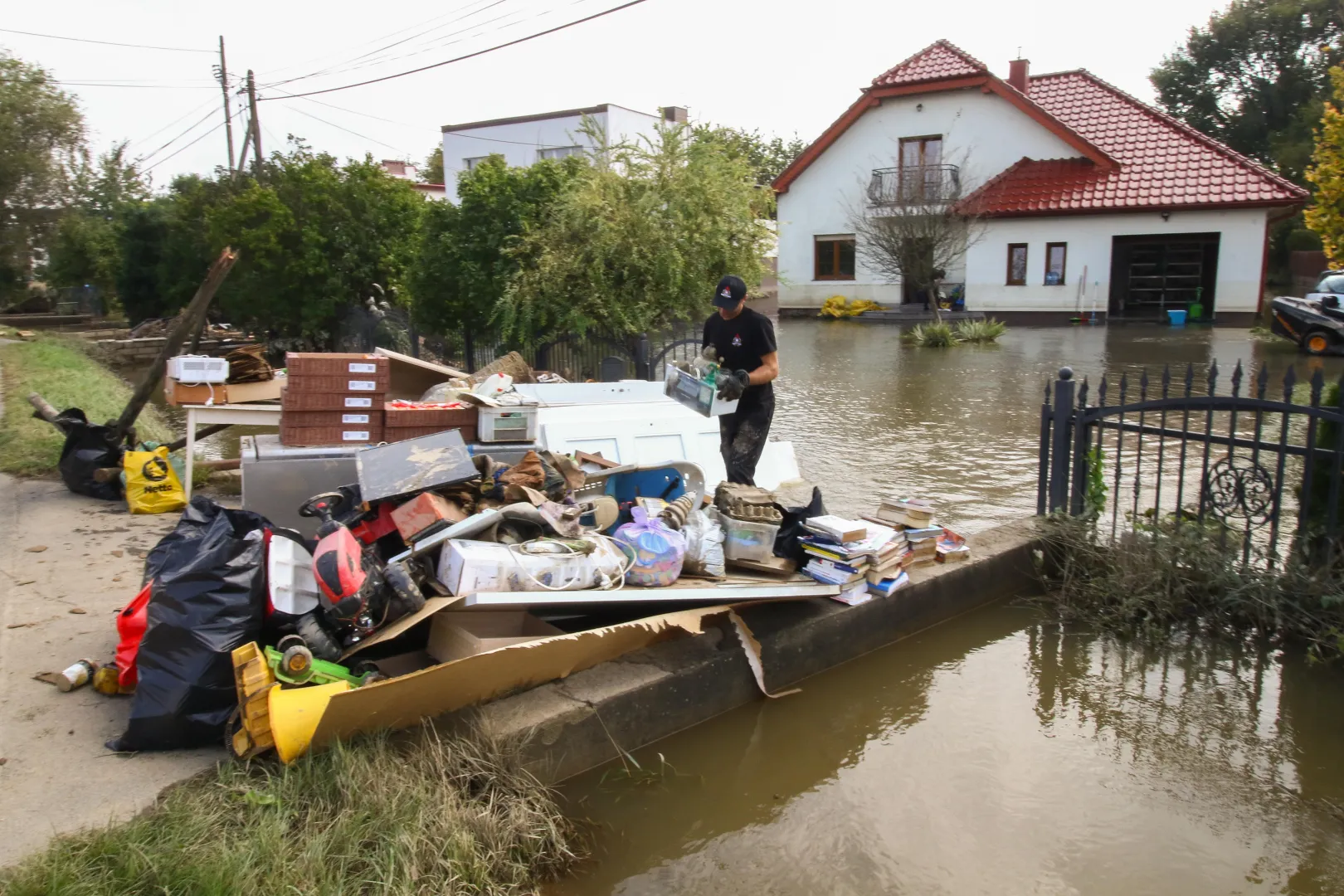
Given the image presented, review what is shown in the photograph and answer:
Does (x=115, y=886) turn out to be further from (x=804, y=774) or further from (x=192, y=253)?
(x=192, y=253)

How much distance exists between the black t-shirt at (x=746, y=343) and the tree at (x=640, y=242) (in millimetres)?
3684

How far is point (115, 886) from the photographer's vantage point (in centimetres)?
267

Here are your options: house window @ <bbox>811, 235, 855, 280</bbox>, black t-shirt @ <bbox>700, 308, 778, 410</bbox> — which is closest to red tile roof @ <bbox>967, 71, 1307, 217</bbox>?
house window @ <bbox>811, 235, 855, 280</bbox>

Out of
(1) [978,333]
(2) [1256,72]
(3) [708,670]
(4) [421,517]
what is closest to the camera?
(4) [421,517]

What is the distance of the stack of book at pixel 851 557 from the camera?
4727mm

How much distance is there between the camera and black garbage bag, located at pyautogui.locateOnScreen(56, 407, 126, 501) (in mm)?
7359

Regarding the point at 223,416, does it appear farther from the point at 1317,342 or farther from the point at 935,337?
the point at 1317,342

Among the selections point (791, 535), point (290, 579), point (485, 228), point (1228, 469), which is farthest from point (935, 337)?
point (290, 579)

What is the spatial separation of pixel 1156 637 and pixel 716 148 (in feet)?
23.2

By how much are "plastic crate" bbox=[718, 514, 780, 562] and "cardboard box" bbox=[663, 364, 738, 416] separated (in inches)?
47.1

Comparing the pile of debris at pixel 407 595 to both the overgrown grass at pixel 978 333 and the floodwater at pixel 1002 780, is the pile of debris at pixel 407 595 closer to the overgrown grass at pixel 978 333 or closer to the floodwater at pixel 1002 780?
the floodwater at pixel 1002 780

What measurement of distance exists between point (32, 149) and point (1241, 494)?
90.5 feet

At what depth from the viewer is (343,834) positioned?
116 inches

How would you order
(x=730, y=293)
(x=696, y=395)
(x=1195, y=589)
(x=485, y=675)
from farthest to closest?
(x=730, y=293) < (x=696, y=395) < (x=1195, y=589) < (x=485, y=675)
